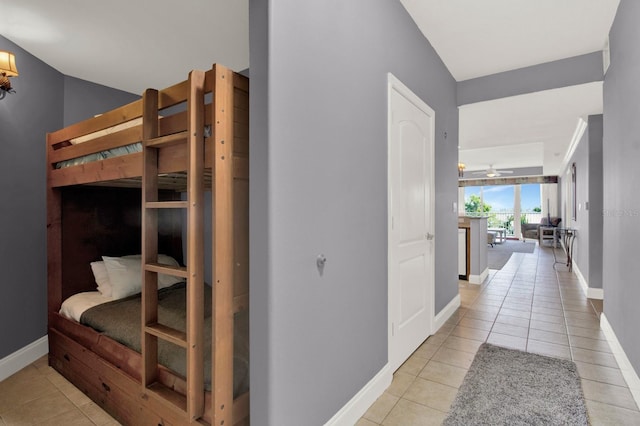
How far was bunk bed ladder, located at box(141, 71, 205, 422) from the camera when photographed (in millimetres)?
1418

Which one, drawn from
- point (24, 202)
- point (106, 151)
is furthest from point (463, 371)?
point (24, 202)

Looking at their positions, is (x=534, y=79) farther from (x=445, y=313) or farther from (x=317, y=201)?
(x=317, y=201)

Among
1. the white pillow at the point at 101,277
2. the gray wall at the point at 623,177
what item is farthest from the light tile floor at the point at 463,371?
the white pillow at the point at 101,277

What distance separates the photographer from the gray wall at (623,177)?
212cm

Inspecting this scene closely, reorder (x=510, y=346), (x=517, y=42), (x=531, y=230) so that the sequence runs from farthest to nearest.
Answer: (x=531, y=230) → (x=517, y=42) → (x=510, y=346)

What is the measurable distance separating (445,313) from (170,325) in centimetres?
261

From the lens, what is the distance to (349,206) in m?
1.81

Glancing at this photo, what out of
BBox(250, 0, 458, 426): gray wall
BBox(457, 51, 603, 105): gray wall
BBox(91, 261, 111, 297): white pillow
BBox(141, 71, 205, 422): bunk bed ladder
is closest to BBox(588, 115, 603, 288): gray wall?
BBox(457, 51, 603, 105): gray wall

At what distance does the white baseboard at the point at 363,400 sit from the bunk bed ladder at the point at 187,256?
0.70 metres

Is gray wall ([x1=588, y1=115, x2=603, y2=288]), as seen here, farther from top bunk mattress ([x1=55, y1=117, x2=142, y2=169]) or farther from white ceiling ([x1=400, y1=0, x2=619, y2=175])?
top bunk mattress ([x1=55, y1=117, x2=142, y2=169])

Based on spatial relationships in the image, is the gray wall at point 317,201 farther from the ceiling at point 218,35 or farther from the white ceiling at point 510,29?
the ceiling at point 218,35

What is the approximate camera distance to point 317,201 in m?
1.58

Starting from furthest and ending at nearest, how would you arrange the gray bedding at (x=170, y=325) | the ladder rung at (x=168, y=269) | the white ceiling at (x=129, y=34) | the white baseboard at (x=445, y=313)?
the white baseboard at (x=445, y=313) < the white ceiling at (x=129, y=34) < the gray bedding at (x=170, y=325) < the ladder rung at (x=168, y=269)

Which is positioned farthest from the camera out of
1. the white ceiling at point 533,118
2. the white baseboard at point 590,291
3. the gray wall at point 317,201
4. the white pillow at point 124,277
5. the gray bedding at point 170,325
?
the white baseboard at point 590,291
